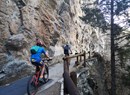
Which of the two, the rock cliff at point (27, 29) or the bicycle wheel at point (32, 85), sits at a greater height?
the rock cliff at point (27, 29)

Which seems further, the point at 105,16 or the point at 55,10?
the point at 55,10

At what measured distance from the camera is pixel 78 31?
118 feet

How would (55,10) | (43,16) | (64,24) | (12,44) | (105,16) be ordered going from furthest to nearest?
(64,24) < (55,10) < (43,16) < (105,16) < (12,44)

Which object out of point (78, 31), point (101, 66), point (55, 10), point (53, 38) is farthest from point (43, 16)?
point (78, 31)

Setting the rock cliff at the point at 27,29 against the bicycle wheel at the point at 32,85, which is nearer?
the bicycle wheel at the point at 32,85

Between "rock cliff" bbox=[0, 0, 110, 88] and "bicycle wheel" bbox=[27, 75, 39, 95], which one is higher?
"rock cliff" bbox=[0, 0, 110, 88]

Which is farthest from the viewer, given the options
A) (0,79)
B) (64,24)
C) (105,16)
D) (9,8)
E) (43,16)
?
(64,24)

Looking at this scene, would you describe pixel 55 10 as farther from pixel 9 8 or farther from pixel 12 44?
pixel 12 44

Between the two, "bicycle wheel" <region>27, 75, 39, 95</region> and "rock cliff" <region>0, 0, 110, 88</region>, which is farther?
"rock cliff" <region>0, 0, 110, 88</region>

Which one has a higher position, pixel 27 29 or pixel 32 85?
pixel 27 29

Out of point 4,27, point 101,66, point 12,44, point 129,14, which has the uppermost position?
point 129,14

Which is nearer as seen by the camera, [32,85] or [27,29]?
[32,85]

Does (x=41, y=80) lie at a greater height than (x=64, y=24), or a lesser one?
lesser

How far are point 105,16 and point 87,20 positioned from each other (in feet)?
5.59
